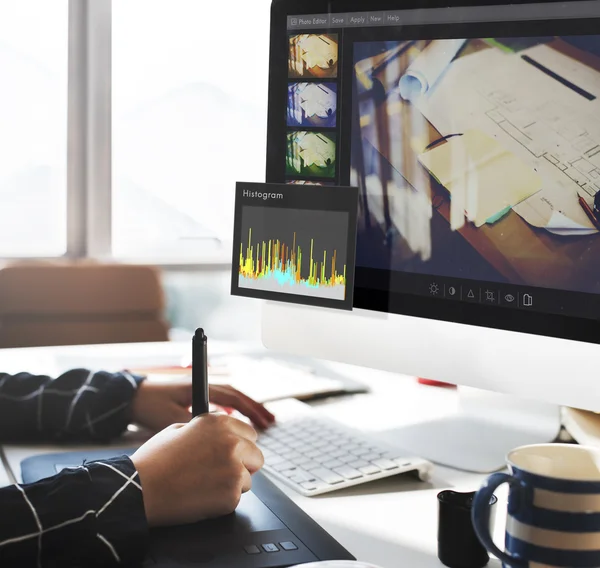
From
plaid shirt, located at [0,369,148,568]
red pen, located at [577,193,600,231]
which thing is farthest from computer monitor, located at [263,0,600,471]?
plaid shirt, located at [0,369,148,568]

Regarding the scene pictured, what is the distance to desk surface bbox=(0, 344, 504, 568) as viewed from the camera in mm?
614

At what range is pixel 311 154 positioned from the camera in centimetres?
83

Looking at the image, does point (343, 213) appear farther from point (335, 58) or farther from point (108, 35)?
point (108, 35)

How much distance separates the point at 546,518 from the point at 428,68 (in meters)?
0.44

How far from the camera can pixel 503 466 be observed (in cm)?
79

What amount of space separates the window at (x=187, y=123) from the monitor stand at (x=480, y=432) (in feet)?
7.97

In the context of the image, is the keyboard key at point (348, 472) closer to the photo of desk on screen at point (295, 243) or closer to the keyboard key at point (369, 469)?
the keyboard key at point (369, 469)

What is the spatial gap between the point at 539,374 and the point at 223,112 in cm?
307

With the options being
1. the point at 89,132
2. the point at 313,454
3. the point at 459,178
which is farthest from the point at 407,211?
the point at 89,132

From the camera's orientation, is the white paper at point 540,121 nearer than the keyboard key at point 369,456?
Yes

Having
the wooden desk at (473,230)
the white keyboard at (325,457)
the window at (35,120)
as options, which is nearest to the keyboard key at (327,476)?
the white keyboard at (325,457)

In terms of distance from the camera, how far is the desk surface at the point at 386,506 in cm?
61

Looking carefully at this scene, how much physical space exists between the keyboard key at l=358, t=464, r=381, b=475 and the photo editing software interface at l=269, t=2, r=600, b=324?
18 cm

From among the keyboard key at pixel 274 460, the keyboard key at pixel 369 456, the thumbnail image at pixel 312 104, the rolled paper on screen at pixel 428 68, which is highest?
the rolled paper on screen at pixel 428 68
